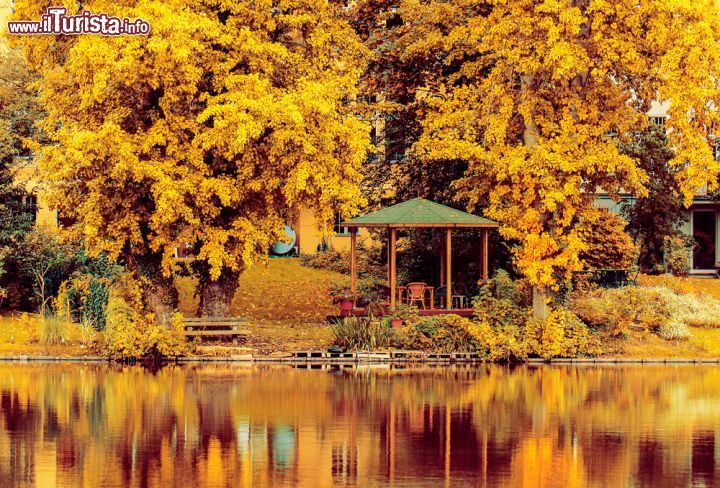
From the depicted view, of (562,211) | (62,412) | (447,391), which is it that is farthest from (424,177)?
(62,412)

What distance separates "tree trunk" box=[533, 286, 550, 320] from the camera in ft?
116

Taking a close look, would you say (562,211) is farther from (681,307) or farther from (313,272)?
(313,272)

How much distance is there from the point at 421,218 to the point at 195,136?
704 cm

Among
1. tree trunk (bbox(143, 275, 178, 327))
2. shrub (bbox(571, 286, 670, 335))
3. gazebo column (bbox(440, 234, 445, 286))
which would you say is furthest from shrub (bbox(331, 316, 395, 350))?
shrub (bbox(571, 286, 670, 335))

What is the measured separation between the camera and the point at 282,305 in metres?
45.0

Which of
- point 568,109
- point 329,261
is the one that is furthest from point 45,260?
point 568,109

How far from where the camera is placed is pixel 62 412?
23.8m

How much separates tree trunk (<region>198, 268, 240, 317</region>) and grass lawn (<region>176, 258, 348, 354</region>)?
110 cm

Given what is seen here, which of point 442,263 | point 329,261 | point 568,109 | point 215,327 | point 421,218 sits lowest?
point 215,327

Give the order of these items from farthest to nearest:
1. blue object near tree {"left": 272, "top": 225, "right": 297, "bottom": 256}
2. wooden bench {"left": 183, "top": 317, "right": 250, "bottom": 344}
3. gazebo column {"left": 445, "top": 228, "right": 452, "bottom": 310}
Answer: blue object near tree {"left": 272, "top": 225, "right": 297, "bottom": 256} < gazebo column {"left": 445, "top": 228, "right": 452, "bottom": 310} < wooden bench {"left": 183, "top": 317, "right": 250, "bottom": 344}

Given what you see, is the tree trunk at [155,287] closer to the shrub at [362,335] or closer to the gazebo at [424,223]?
the shrub at [362,335]

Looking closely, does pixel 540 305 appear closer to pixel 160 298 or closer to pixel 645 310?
pixel 645 310

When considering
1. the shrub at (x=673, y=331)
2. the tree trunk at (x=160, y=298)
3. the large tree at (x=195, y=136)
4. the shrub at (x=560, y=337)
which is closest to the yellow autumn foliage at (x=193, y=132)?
the large tree at (x=195, y=136)

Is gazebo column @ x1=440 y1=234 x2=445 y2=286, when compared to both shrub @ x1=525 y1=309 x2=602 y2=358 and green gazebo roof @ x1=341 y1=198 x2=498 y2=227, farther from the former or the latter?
shrub @ x1=525 y1=309 x2=602 y2=358
